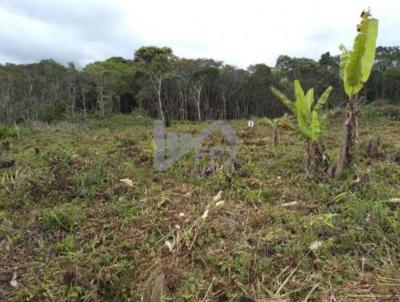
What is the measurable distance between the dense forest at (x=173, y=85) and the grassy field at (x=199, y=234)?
59.2 ft

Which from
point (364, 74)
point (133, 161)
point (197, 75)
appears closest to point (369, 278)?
point (364, 74)

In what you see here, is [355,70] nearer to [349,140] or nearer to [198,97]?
[349,140]

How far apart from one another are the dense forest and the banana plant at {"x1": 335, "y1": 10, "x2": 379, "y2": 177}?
1817cm

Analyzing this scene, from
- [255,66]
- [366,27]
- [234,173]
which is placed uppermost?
[255,66]

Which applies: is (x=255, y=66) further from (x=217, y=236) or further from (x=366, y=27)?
(x=217, y=236)

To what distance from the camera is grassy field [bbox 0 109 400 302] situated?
264cm

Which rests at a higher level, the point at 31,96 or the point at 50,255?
the point at 31,96

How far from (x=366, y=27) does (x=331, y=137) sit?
4.77m

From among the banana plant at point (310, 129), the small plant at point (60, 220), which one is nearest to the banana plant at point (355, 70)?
the banana plant at point (310, 129)

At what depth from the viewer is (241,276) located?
2.71m

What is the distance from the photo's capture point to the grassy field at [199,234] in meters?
2.64

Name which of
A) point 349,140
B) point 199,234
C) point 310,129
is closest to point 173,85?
point 310,129

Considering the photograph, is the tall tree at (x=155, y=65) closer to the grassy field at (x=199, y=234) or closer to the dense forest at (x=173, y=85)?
the dense forest at (x=173, y=85)

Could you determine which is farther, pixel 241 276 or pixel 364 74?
pixel 364 74
